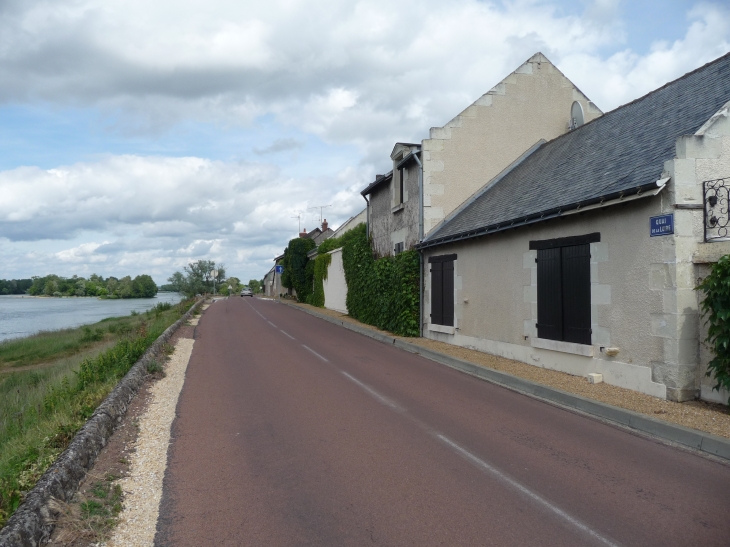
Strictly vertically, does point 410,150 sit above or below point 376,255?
above

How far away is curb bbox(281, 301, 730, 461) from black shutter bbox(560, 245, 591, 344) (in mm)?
1430

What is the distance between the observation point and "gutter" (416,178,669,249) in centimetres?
802

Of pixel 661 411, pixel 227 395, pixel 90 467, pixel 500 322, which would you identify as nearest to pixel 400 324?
pixel 500 322

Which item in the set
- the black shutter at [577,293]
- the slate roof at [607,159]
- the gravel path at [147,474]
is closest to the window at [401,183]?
the slate roof at [607,159]

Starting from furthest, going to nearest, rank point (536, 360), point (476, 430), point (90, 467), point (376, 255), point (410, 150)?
point (376, 255) → point (410, 150) → point (536, 360) → point (476, 430) → point (90, 467)

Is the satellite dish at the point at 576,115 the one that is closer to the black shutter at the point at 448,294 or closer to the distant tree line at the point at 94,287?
the black shutter at the point at 448,294

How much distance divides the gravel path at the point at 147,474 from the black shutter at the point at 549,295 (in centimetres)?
705

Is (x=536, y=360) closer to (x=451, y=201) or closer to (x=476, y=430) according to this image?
(x=476, y=430)

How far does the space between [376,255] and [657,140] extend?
13958 mm

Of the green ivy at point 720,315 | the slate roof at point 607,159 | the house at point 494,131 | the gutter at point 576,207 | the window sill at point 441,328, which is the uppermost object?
the house at point 494,131

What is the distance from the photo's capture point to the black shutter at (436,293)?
633 inches

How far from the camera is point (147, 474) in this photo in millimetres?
5227

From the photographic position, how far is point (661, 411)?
286 inches

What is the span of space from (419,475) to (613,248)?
19.1 feet
